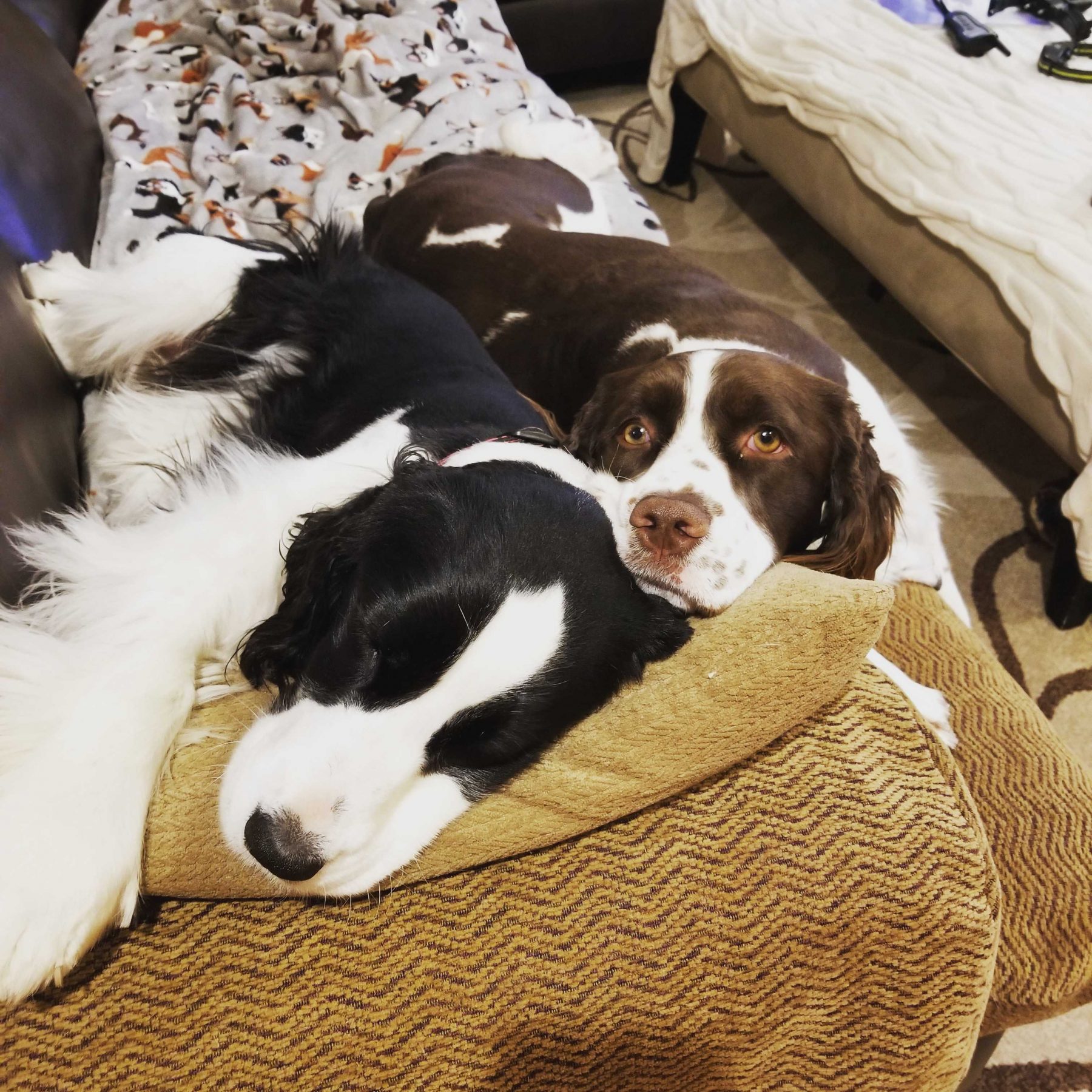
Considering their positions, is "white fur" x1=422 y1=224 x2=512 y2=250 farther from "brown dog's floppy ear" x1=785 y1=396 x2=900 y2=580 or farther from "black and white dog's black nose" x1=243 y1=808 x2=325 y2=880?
"black and white dog's black nose" x1=243 y1=808 x2=325 y2=880

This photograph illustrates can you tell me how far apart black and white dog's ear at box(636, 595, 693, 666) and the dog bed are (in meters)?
1.56

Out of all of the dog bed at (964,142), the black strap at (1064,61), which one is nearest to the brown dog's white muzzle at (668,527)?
the dog bed at (964,142)

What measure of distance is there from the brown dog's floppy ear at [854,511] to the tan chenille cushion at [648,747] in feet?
1.82

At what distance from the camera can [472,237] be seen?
7.79 feet

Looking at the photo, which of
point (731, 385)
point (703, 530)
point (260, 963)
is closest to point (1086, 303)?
point (731, 385)

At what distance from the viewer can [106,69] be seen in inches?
118

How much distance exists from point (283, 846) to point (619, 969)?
38 cm

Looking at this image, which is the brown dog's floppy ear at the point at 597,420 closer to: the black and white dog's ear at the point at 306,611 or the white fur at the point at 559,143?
the black and white dog's ear at the point at 306,611

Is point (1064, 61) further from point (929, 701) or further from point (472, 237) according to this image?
point (929, 701)

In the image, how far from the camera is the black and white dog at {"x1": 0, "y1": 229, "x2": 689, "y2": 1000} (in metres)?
0.94

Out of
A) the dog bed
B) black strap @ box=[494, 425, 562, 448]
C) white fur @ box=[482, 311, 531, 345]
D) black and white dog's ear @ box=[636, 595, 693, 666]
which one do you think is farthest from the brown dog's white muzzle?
the dog bed

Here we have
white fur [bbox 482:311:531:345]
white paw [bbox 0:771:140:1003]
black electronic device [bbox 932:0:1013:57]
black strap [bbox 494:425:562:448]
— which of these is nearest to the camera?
white paw [bbox 0:771:140:1003]

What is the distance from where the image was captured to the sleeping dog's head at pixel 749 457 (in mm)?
1450

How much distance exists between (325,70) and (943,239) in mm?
2204
